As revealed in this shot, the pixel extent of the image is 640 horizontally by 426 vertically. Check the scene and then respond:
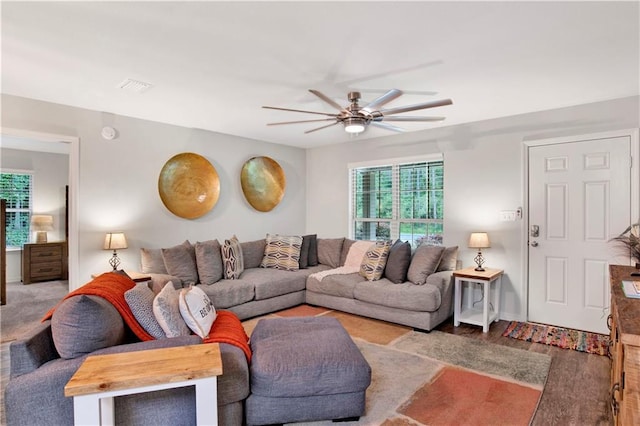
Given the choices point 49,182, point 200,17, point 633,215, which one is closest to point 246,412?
point 200,17

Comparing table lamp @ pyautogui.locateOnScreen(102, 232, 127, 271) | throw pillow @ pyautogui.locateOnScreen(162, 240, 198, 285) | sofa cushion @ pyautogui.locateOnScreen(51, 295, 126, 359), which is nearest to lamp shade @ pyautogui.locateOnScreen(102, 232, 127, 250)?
table lamp @ pyautogui.locateOnScreen(102, 232, 127, 271)

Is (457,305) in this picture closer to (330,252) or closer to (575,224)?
(575,224)

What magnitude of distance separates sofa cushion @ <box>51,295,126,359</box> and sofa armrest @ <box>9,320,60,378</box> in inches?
2.1

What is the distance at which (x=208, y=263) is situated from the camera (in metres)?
4.11

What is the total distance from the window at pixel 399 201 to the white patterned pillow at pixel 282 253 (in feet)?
4.14

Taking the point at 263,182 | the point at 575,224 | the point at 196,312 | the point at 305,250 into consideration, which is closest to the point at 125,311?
the point at 196,312

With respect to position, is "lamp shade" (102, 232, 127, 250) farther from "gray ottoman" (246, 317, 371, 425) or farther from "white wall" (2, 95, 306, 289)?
"gray ottoman" (246, 317, 371, 425)

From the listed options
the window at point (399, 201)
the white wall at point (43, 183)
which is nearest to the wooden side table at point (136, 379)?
the window at point (399, 201)

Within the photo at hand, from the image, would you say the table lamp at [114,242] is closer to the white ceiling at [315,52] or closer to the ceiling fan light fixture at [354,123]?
the white ceiling at [315,52]

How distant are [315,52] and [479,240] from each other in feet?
9.33

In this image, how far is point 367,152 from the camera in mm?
5570

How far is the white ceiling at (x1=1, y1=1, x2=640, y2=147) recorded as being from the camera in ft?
6.64

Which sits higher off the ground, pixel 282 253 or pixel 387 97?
pixel 387 97

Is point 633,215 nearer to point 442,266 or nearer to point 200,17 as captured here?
point 442,266
